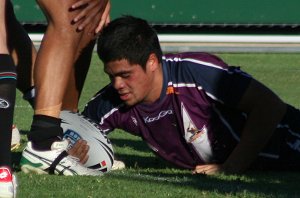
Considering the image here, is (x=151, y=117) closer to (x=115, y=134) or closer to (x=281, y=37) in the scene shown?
(x=115, y=134)

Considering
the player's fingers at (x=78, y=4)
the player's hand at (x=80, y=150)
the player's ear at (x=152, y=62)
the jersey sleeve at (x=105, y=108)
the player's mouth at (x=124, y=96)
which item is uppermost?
the player's fingers at (x=78, y=4)

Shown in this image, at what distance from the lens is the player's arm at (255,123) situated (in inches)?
224

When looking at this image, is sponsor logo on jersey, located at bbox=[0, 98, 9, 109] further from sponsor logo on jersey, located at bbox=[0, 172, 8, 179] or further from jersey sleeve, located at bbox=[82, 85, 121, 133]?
jersey sleeve, located at bbox=[82, 85, 121, 133]

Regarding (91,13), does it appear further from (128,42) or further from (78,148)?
(78,148)

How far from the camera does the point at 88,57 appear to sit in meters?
6.32

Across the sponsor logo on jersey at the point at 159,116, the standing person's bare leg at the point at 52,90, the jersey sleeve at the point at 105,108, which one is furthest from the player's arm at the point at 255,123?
the standing person's bare leg at the point at 52,90

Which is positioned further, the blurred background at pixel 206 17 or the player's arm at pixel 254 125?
the blurred background at pixel 206 17

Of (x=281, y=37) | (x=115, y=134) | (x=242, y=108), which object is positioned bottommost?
(x=281, y=37)

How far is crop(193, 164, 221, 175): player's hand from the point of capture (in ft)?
18.7

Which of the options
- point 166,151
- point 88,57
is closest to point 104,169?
point 166,151

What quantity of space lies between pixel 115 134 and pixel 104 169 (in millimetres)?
2245

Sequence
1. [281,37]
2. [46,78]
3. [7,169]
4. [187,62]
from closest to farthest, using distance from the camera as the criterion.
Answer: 1. [7,169]
2. [46,78]
3. [187,62]
4. [281,37]

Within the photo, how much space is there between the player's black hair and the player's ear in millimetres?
20

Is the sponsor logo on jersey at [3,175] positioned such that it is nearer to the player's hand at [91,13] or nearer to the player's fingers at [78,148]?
the player's fingers at [78,148]
